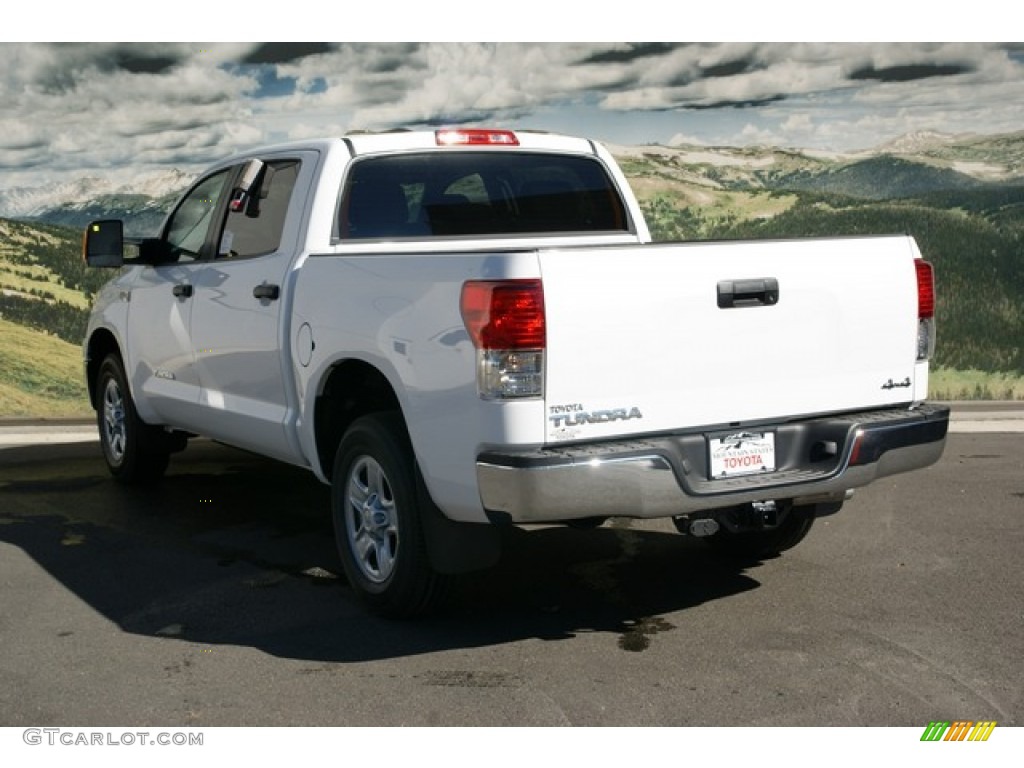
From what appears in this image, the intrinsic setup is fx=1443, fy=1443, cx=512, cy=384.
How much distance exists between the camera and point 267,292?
6.65m

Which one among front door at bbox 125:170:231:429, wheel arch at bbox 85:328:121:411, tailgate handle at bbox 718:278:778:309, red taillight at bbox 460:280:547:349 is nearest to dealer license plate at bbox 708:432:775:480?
tailgate handle at bbox 718:278:778:309

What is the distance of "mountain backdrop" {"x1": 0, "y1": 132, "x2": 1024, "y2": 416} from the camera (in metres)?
14.4

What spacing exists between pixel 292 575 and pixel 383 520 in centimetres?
100

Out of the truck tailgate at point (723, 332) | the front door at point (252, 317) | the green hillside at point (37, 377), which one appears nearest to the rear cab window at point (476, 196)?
the front door at point (252, 317)

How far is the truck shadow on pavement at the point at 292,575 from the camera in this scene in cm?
579

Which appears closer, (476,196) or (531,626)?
(531,626)

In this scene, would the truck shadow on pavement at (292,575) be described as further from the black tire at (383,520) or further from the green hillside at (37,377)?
the green hillside at (37,377)

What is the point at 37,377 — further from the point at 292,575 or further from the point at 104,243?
the point at 292,575

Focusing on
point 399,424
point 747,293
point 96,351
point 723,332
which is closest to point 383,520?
point 399,424

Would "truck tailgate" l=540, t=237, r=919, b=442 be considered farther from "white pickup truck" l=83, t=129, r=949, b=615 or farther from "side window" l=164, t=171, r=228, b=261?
"side window" l=164, t=171, r=228, b=261

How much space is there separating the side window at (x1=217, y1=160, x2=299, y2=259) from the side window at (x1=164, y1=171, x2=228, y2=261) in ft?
1.06

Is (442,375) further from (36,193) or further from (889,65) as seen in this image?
(889,65)
